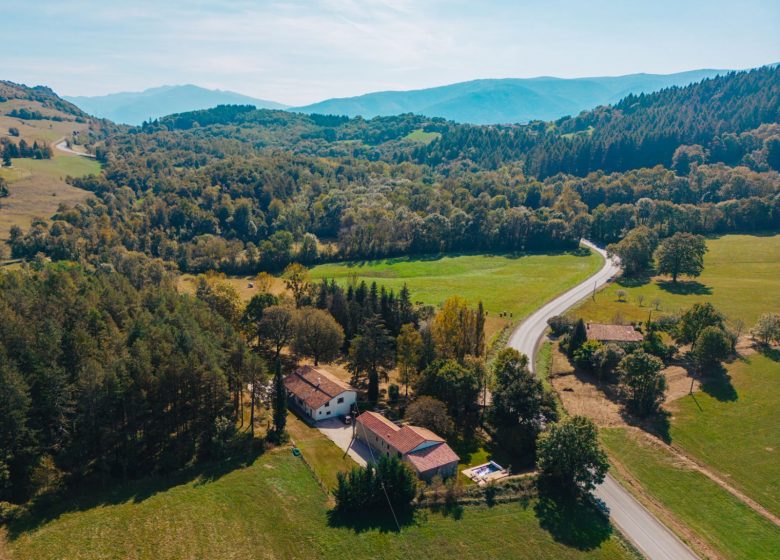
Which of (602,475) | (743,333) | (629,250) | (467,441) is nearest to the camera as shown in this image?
(602,475)

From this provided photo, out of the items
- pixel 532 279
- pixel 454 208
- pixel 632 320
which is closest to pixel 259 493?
pixel 632 320

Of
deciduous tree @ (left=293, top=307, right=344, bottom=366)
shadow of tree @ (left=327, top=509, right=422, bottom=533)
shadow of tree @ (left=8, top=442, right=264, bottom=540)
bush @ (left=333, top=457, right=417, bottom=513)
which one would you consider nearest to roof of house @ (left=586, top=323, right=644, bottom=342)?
deciduous tree @ (left=293, top=307, right=344, bottom=366)

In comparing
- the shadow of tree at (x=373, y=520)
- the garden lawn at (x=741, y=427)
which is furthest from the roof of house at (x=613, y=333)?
the shadow of tree at (x=373, y=520)

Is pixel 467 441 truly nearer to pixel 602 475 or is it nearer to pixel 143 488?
pixel 602 475

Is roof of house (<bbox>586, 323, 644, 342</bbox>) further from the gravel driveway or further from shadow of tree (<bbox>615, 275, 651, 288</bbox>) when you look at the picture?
the gravel driveway

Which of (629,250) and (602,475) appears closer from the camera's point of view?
(602,475)

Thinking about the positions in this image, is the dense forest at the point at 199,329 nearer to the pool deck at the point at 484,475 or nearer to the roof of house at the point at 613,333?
the pool deck at the point at 484,475
